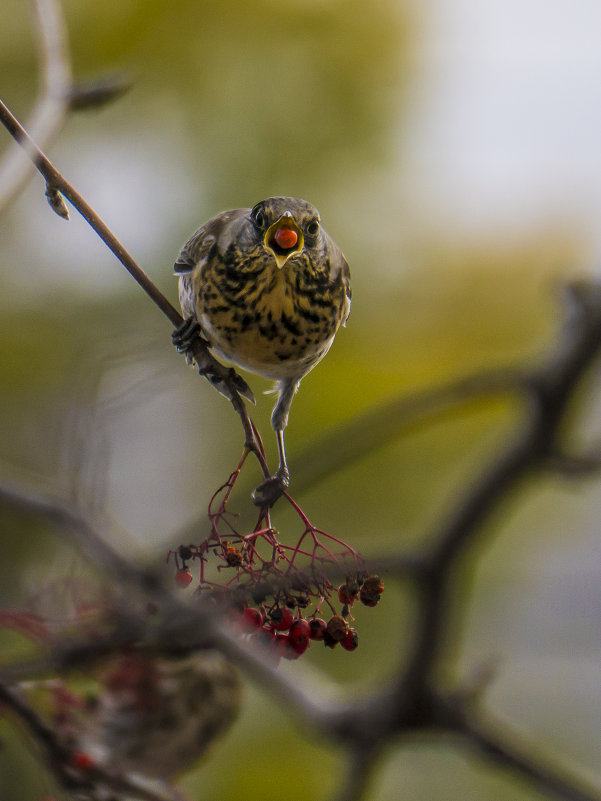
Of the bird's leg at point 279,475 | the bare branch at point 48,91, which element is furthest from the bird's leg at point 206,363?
the bare branch at point 48,91

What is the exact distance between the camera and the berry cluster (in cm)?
139

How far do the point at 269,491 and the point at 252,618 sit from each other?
7.7 inches

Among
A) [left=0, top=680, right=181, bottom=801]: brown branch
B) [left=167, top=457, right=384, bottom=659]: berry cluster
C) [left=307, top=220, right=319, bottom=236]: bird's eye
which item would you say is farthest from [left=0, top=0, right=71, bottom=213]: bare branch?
[left=0, top=680, right=181, bottom=801]: brown branch

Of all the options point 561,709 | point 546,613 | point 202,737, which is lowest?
point 561,709

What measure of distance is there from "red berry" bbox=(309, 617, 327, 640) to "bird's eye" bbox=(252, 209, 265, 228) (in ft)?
2.34

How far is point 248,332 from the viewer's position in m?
1.89

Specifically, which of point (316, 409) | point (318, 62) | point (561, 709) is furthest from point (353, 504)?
point (318, 62)

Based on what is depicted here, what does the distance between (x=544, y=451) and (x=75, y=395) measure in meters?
1.05

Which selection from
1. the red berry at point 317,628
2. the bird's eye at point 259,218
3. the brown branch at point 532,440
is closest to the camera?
the brown branch at point 532,440

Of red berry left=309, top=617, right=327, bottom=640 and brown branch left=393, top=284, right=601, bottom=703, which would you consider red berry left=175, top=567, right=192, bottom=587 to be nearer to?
red berry left=309, top=617, right=327, bottom=640

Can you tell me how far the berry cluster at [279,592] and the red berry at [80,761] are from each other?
1.45ft

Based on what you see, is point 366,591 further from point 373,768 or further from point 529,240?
point 529,240

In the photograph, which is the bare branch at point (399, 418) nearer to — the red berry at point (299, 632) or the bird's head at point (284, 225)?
the red berry at point (299, 632)

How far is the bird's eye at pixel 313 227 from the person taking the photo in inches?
68.5
